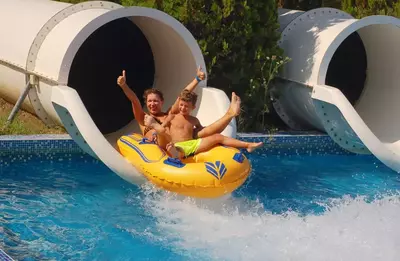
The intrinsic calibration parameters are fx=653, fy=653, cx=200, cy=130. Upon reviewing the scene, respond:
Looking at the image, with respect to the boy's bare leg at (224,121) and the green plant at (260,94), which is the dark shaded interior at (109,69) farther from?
the boy's bare leg at (224,121)

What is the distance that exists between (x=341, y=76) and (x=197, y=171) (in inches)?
186

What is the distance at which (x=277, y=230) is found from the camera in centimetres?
548

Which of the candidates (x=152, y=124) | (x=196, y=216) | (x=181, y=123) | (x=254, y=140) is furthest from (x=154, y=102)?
(x=254, y=140)

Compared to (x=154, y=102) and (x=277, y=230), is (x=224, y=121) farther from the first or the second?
(x=277, y=230)

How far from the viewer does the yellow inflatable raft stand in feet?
19.1

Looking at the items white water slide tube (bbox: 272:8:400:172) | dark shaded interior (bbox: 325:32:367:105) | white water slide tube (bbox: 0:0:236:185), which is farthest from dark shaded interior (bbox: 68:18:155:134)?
dark shaded interior (bbox: 325:32:367:105)

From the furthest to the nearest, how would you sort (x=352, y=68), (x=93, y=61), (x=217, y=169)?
1. (x=352, y=68)
2. (x=93, y=61)
3. (x=217, y=169)

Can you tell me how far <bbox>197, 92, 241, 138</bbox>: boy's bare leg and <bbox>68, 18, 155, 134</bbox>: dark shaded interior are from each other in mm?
2271

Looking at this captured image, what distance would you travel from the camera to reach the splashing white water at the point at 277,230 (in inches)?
196

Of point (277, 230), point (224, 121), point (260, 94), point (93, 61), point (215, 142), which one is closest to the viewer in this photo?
point (277, 230)

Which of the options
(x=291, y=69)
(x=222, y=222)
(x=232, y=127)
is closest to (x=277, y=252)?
(x=222, y=222)

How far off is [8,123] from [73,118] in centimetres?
203

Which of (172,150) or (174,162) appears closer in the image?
(174,162)

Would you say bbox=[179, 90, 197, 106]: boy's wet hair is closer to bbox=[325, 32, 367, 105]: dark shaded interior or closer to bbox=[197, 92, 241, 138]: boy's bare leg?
bbox=[197, 92, 241, 138]: boy's bare leg
